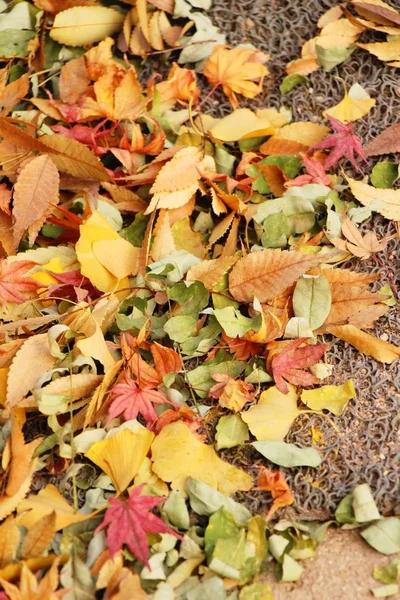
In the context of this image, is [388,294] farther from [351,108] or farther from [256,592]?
[256,592]

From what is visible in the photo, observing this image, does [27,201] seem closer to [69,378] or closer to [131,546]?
[69,378]

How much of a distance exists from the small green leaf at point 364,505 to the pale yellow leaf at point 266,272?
13.6 inches

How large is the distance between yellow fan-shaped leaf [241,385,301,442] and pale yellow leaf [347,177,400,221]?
396mm

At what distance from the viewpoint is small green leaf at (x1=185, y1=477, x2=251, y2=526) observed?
42.3 inches

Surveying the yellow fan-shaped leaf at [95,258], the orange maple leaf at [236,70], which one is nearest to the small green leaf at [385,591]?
the yellow fan-shaped leaf at [95,258]

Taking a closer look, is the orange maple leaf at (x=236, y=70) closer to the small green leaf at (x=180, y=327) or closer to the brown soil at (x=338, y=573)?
the small green leaf at (x=180, y=327)

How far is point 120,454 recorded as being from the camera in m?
1.10

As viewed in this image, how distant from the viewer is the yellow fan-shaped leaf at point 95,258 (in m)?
1.28

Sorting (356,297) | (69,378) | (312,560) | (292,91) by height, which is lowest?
(312,560)

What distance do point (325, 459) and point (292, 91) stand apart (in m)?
0.79

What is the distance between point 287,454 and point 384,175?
0.58 meters

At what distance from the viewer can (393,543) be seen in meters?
1.06

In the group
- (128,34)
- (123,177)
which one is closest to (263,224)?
(123,177)

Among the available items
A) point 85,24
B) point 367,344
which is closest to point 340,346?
point 367,344
